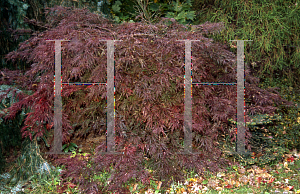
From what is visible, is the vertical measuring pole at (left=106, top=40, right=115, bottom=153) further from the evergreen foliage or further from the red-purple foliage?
the evergreen foliage

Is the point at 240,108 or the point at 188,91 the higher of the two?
the point at 188,91

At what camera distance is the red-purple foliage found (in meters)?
2.51

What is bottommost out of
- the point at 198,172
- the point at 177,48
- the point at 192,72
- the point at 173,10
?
the point at 198,172

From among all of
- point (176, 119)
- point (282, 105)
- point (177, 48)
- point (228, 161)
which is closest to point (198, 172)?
point (228, 161)

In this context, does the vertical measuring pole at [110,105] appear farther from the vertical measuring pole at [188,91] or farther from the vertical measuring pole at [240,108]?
the vertical measuring pole at [240,108]

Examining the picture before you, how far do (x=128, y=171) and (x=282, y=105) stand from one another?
238 cm

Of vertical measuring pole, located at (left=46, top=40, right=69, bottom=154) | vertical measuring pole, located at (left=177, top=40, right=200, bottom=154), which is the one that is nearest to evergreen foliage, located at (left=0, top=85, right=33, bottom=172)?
vertical measuring pole, located at (left=46, top=40, right=69, bottom=154)

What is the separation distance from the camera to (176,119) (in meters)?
2.46

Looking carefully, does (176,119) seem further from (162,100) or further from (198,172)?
(198,172)

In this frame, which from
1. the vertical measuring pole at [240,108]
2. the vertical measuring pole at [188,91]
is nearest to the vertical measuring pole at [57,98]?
the vertical measuring pole at [188,91]

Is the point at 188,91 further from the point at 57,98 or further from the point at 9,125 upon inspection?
the point at 9,125

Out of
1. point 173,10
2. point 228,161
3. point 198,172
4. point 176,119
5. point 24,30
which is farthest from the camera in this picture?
point 173,10

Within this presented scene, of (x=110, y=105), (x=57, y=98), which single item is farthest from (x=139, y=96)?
(x=57, y=98)

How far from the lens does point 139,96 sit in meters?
2.49
